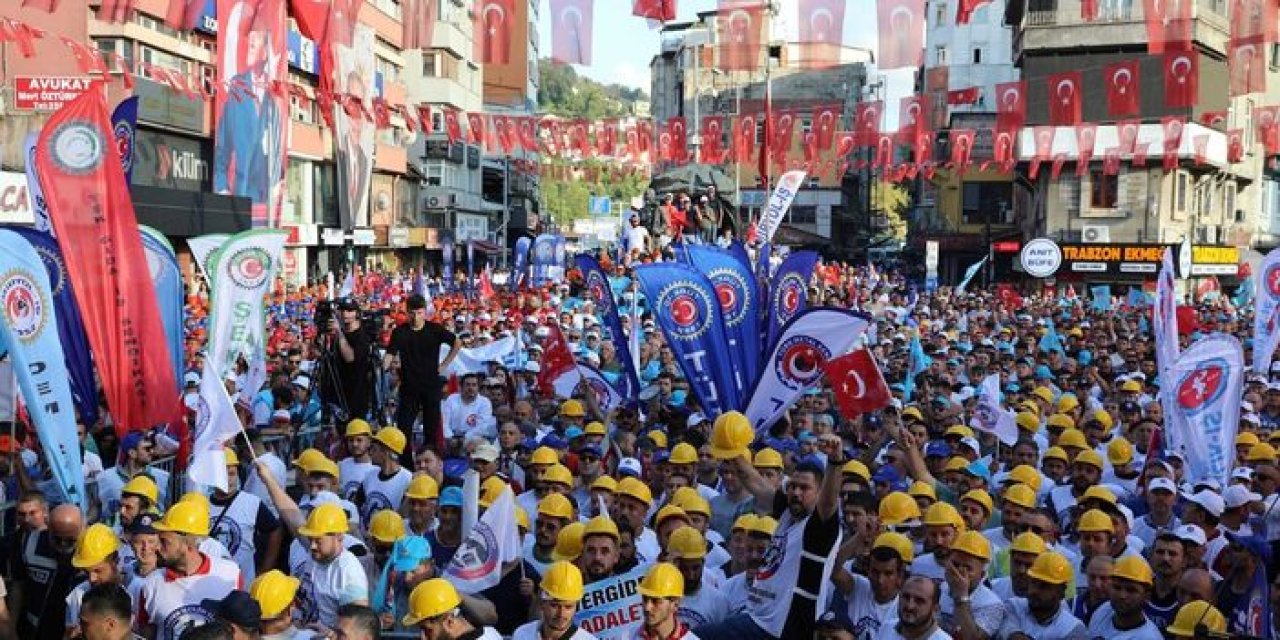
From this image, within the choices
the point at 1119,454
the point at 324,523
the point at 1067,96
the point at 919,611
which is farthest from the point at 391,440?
the point at 1067,96

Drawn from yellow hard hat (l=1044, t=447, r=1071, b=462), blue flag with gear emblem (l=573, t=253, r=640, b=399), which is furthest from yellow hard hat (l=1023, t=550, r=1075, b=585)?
blue flag with gear emblem (l=573, t=253, r=640, b=399)

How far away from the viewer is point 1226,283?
162 feet

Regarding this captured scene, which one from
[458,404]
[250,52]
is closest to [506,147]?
[250,52]

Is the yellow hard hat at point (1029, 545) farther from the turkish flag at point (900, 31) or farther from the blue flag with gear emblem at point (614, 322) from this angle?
the turkish flag at point (900, 31)

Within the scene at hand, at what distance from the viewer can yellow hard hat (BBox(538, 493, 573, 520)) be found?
784 centimetres

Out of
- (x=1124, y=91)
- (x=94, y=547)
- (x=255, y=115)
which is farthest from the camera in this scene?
(x=255, y=115)

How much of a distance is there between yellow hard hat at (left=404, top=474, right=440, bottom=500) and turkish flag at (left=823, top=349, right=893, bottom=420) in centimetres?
309

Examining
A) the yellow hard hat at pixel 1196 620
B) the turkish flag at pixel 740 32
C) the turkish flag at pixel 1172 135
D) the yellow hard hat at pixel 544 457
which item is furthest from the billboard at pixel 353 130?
the yellow hard hat at pixel 1196 620

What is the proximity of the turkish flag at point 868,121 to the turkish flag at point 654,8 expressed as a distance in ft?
39.8

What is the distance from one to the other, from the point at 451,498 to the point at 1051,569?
313cm

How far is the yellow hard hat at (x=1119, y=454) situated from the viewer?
35.5 ft

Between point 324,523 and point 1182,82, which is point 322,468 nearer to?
point 324,523

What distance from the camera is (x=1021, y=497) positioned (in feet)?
27.2

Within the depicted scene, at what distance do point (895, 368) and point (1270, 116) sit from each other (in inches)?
721
